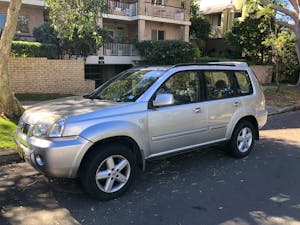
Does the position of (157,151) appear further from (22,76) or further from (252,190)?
(22,76)

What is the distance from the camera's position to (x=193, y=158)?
19.2 ft

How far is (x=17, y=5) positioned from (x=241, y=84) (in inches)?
210

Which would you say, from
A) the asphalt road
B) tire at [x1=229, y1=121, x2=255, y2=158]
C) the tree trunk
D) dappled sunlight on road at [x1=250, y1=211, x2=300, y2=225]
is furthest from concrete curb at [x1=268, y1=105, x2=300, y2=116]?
the tree trunk

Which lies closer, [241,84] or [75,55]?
[241,84]

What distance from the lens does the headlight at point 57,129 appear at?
3.74 metres

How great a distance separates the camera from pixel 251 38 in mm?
23891

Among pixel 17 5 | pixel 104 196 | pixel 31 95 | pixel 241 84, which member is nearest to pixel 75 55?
pixel 31 95

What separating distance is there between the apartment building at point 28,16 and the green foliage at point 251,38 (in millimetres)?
14698

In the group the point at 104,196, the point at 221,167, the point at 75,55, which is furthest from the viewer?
the point at 75,55

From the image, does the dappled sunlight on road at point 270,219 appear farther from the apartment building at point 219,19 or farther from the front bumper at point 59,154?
the apartment building at point 219,19

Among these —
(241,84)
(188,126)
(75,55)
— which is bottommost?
(188,126)

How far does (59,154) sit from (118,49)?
18025 millimetres

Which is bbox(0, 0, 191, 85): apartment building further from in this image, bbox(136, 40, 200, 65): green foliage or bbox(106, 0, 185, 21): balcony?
bbox(136, 40, 200, 65): green foliage

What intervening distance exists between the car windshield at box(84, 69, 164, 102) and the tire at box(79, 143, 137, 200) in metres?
0.82
